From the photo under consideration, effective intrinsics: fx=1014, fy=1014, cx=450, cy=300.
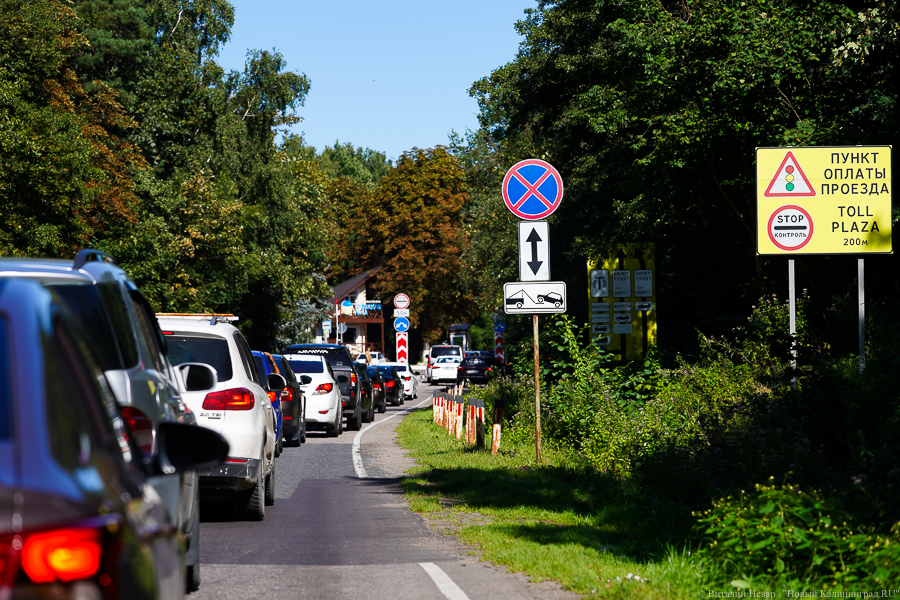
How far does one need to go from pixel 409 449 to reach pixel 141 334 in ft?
45.6

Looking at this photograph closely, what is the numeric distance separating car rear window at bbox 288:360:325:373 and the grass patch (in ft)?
26.6

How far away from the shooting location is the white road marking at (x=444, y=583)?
6.43m

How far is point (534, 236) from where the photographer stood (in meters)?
12.9

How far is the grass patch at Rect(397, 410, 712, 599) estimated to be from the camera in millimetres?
6508

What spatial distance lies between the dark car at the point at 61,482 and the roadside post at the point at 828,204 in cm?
1079

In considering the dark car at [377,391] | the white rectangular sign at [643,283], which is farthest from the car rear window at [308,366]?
the dark car at [377,391]

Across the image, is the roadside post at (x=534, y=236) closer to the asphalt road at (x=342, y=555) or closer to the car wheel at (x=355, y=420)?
the asphalt road at (x=342, y=555)

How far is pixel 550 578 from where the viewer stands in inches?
272

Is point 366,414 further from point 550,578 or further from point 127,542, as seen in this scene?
point 127,542

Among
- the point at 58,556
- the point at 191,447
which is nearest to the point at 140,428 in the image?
the point at 191,447

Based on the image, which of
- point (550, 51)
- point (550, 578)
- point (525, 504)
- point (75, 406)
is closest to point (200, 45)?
point (550, 51)

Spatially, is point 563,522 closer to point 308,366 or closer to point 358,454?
point 358,454

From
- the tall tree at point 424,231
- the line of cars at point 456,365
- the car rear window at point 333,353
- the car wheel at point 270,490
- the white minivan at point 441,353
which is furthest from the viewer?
the tall tree at point 424,231

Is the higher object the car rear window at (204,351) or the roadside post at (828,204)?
the roadside post at (828,204)
